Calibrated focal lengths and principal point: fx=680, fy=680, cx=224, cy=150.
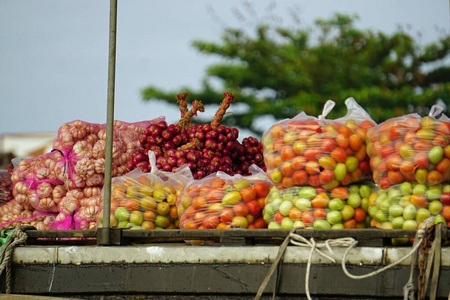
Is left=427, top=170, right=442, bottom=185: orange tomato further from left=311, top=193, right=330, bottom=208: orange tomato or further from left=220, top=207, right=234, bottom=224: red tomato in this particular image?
left=220, top=207, right=234, bottom=224: red tomato

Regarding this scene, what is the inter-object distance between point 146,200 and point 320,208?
88 centimetres

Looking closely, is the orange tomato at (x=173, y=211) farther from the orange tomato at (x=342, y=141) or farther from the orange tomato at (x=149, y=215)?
the orange tomato at (x=342, y=141)

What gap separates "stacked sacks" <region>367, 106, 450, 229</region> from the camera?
8.82 ft

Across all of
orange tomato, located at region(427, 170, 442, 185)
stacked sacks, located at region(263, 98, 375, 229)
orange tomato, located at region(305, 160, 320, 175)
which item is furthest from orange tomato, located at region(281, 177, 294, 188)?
orange tomato, located at region(427, 170, 442, 185)

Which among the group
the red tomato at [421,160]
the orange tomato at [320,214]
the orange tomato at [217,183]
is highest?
the red tomato at [421,160]

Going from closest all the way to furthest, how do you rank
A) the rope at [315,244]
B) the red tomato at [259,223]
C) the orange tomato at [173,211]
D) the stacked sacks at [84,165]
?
1. the rope at [315,244]
2. the red tomato at [259,223]
3. the orange tomato at [173,211]
4. the stacked sacks at [84,165]

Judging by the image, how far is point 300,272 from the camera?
2.56 meters

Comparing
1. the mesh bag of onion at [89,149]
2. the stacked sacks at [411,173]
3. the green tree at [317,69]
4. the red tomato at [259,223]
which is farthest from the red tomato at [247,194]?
the green tree at [317,69]

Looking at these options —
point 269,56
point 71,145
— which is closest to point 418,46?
point 269,56

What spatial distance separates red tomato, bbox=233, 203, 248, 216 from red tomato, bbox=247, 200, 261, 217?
0.03 metres

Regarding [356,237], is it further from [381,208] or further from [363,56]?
[363,56]

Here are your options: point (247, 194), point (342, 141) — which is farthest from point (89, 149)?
point (342, 141)

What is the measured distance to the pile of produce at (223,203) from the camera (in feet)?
9.91

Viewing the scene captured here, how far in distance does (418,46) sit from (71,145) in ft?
50.2
